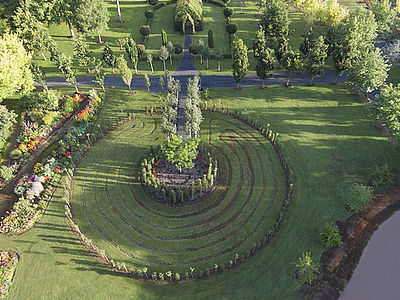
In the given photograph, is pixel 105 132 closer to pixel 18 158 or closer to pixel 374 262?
pixel 18 158

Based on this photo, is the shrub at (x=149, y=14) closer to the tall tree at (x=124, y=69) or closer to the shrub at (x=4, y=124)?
the tall tree at (x=124, y=69)

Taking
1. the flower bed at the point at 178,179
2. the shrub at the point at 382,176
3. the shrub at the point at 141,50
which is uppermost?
the shrub at the point at 141,50

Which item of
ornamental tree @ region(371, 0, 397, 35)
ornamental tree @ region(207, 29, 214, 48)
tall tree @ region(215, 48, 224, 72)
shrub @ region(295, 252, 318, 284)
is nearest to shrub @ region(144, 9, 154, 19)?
ornamental tree @ region(207, 29, 214, 48)

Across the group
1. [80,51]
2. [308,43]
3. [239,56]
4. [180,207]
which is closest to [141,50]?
[80,51]

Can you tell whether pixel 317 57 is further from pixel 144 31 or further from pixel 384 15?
pixel 144 31

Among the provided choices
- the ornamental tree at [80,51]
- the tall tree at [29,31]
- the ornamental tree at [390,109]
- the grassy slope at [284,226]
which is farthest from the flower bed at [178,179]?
the tall tree at [29,31]

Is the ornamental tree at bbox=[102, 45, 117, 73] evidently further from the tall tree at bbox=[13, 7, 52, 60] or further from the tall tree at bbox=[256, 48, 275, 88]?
the tall tree at bbox=[256, 48, 275, 88]

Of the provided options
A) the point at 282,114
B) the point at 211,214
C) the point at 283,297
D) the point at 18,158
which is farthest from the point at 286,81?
the point at 18,158
